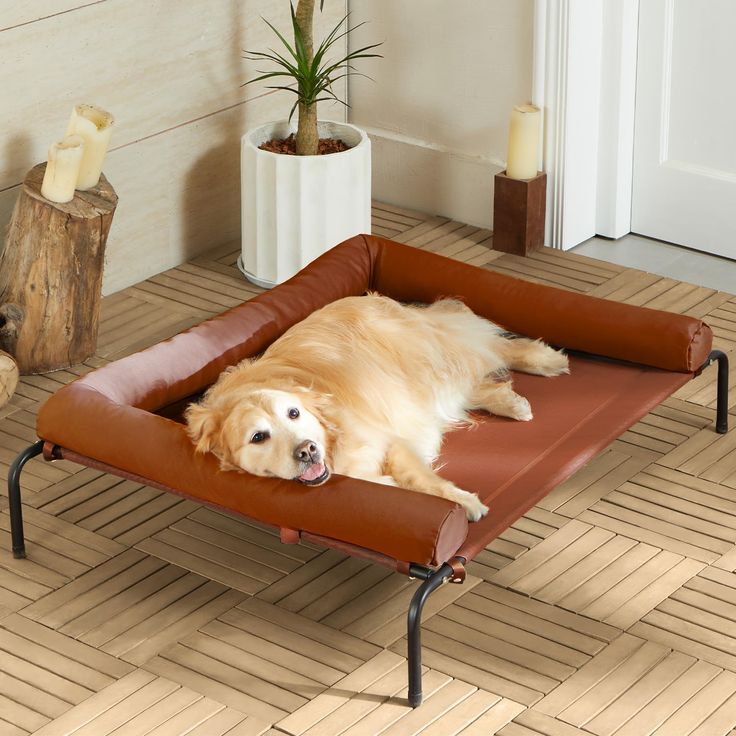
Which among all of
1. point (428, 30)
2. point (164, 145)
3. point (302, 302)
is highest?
point (428, 30)

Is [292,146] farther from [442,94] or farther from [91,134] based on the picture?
[91,134]

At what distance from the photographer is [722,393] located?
127 inches

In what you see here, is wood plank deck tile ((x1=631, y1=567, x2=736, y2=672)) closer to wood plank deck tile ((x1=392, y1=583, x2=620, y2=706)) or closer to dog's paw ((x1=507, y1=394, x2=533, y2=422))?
wood plank deck tile ((x1=392, y1=583, x2=620, y2=706))

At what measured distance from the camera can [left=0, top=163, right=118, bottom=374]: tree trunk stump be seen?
3.50m

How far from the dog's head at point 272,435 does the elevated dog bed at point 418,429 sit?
0.03 meters

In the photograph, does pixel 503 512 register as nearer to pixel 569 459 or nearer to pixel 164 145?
pixel 569 459

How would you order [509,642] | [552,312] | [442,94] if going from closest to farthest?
[509,642] → [552,312] → [442,94]

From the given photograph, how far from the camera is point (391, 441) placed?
2.74 m

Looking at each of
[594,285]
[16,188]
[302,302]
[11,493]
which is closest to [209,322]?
[302,302]

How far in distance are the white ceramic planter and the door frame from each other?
60cm

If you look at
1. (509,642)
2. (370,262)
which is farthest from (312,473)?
(370,262)

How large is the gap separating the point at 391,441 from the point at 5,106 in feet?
5.38

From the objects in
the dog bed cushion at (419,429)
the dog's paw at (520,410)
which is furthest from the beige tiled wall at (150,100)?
the dog's paw at (520,410)

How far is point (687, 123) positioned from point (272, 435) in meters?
2.23
